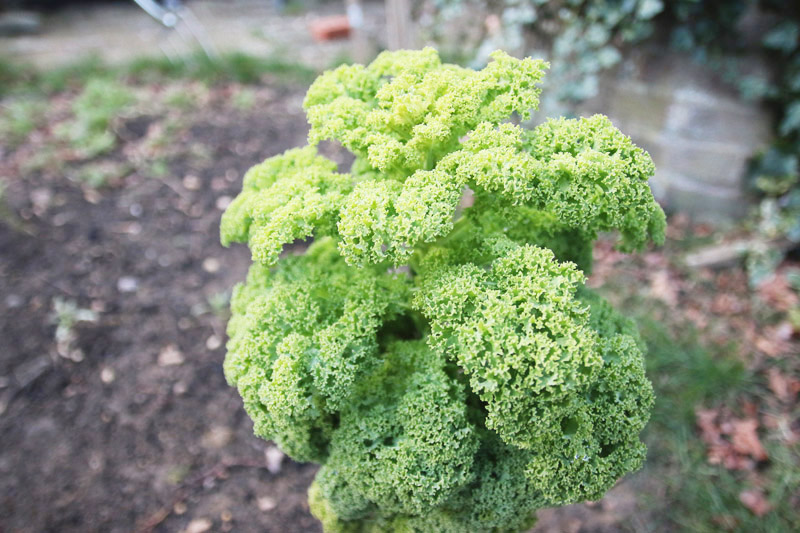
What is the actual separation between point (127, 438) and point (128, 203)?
1.94 m

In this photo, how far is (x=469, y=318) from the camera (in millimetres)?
1281

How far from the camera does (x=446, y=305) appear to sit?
4.28 feet

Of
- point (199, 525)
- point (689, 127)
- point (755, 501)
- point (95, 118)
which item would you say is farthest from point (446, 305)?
point (95, 118)

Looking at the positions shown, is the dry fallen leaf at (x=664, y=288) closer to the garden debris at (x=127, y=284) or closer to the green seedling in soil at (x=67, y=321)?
the garden debris at (x=127, y=284)

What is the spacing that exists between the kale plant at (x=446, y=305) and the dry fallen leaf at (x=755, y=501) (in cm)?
151

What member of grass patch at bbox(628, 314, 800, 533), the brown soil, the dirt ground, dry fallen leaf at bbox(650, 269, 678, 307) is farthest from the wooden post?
grass patch at bbox(628, 314, 800, 533)

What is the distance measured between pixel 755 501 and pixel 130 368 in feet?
10.5

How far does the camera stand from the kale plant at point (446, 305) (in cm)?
125

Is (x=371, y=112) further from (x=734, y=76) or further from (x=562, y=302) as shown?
(x=734, y=76)

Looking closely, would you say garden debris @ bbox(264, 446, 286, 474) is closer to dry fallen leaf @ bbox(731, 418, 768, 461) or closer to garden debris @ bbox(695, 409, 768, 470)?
garden debris @ bbox(695, 409, 768, 470)

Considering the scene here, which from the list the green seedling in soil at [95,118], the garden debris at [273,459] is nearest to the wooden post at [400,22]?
the green seedling in soil at [95,118]

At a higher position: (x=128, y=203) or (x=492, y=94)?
(x=492, y=94)

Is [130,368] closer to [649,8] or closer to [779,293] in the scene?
[649,8]

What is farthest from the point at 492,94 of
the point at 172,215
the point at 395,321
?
the point at 172,215
